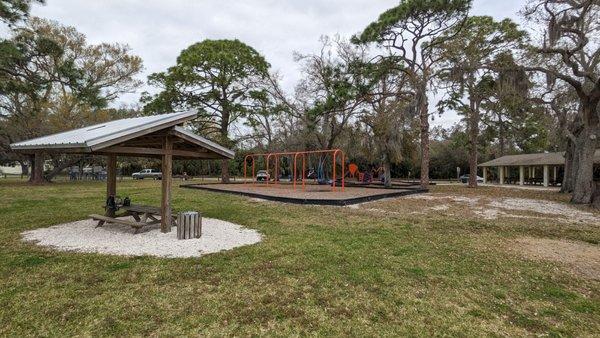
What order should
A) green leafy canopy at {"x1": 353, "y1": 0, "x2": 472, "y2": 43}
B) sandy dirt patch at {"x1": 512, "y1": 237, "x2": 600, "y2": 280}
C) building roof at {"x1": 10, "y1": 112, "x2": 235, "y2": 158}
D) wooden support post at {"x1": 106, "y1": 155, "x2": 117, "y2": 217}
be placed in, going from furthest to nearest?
green leafy canopy at {"x1": 353, "y1": 0, "x2": 472, "y2": 43} → wooden support post at {"x1": 106, "y1": 155, "x2": 117, "y2": 217} → building roof at {"x1": 10, "y1": 112, "x2": 235, "y2": 158} → sandy dirt patch at {"x1": 512, "y1": 237, "x2": 600, "y2": 280}

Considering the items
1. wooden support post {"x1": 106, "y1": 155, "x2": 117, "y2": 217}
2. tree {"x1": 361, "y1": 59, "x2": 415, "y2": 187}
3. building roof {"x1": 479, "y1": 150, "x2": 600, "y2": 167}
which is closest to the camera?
wooden support post {"x1": 106, "y1": 155, "x2": 117, "y2": 217}

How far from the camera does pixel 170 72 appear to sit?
21.2 meters

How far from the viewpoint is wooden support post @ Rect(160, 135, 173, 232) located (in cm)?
619

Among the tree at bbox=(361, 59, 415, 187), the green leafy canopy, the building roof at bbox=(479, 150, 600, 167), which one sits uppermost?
the green leafy canopy

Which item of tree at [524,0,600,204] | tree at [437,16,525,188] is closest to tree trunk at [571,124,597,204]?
tree at [524,0,600,204]

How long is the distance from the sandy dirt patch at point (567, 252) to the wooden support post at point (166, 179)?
635 centimetres

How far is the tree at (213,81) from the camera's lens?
21.0 m

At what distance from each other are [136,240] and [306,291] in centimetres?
375

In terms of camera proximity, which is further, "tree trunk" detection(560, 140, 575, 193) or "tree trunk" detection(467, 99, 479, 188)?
"tree trunk" detection(467, 99, 479, 188)

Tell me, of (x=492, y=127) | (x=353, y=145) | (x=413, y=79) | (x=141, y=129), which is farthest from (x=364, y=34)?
(x=141, y=129)

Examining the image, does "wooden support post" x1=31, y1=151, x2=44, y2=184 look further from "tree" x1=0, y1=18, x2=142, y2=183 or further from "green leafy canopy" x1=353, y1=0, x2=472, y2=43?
"green leafy canopy" x1=353, y1=0, x2=472, y2=43

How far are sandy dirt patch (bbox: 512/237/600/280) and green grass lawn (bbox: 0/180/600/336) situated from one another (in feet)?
0.79

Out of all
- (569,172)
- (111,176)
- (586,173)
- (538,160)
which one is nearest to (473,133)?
(569,172)

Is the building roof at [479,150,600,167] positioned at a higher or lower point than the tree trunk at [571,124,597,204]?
higher
